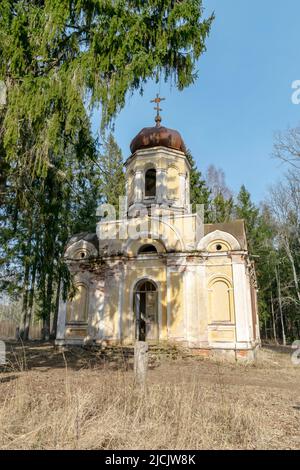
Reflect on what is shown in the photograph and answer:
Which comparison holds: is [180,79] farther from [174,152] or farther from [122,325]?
[122,325]

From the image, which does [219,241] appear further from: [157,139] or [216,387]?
[216,387]

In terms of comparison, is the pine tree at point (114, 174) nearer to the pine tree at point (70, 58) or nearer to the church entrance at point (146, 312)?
the church entrance at point (146, 312)

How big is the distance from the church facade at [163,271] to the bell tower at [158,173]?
5 centimetres

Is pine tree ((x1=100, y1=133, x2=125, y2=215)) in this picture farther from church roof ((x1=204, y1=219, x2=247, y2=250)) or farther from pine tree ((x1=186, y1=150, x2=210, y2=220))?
church roof ((x1=204, y1=219, x2=247, y2=250))

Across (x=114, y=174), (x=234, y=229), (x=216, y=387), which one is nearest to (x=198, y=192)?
(x=114, y=174)

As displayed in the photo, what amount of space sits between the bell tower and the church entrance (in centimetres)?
377

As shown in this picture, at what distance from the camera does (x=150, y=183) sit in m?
17.3

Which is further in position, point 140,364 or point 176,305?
point 176,305

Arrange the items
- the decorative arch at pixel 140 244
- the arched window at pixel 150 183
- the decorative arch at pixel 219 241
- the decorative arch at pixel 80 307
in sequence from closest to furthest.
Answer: the decorative arch at pixel 219 241, the decorative arch at pixel 140 244, the decorative arch at pixel 80 307, the arched window at pixel 150 183

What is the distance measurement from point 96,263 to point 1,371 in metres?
7.13

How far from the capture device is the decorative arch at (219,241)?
47.7 ft

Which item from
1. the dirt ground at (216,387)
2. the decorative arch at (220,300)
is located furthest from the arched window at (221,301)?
the dirt ground at (216,387)

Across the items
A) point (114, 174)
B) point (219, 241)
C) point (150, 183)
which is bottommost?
point (219, 241)

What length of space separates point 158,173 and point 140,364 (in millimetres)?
11271
